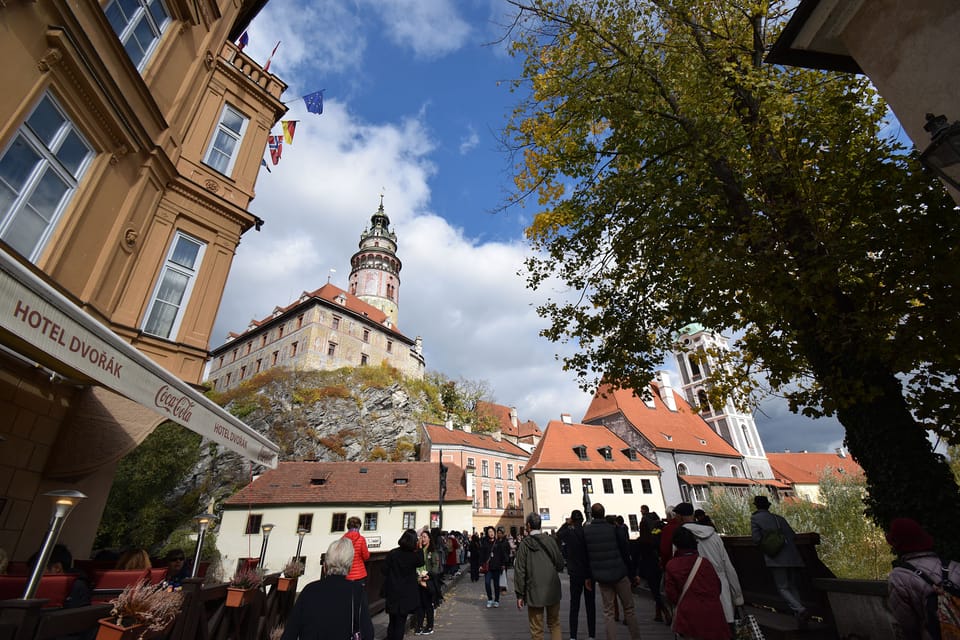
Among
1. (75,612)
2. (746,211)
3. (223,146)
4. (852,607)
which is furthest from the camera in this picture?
(223,146)

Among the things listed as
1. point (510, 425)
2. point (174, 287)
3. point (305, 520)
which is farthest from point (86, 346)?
point (510, 425)

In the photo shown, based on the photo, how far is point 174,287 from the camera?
8.18 metres

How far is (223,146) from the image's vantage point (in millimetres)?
9883

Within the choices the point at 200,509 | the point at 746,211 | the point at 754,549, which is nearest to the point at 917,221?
the point at 746,211

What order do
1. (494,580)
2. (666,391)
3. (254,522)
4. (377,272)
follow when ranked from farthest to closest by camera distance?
(377,272) < (666,391) < (254,522) < (494,580)

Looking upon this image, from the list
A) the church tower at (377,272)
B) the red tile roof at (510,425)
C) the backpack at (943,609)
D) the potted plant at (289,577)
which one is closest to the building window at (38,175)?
the potted plant at (289,577)

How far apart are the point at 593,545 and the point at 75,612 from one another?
5656 millimetres

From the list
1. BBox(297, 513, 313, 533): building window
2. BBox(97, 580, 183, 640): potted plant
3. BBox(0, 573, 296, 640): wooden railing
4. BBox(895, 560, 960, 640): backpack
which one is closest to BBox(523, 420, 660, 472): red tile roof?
BBox(297, 513, 313, 533): building window

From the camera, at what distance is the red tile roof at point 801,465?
5606cm

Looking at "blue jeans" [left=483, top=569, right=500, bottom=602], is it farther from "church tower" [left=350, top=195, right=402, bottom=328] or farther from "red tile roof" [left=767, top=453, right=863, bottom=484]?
"church tower" [left=350, top=195, right=402, bottom=328]

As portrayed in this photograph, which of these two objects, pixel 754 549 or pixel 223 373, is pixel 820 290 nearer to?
pixel 754 549

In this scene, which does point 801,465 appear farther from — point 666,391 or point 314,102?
point 314,102

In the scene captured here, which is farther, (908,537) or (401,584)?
(401,584)

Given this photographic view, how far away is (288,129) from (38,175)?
28.0 feet
